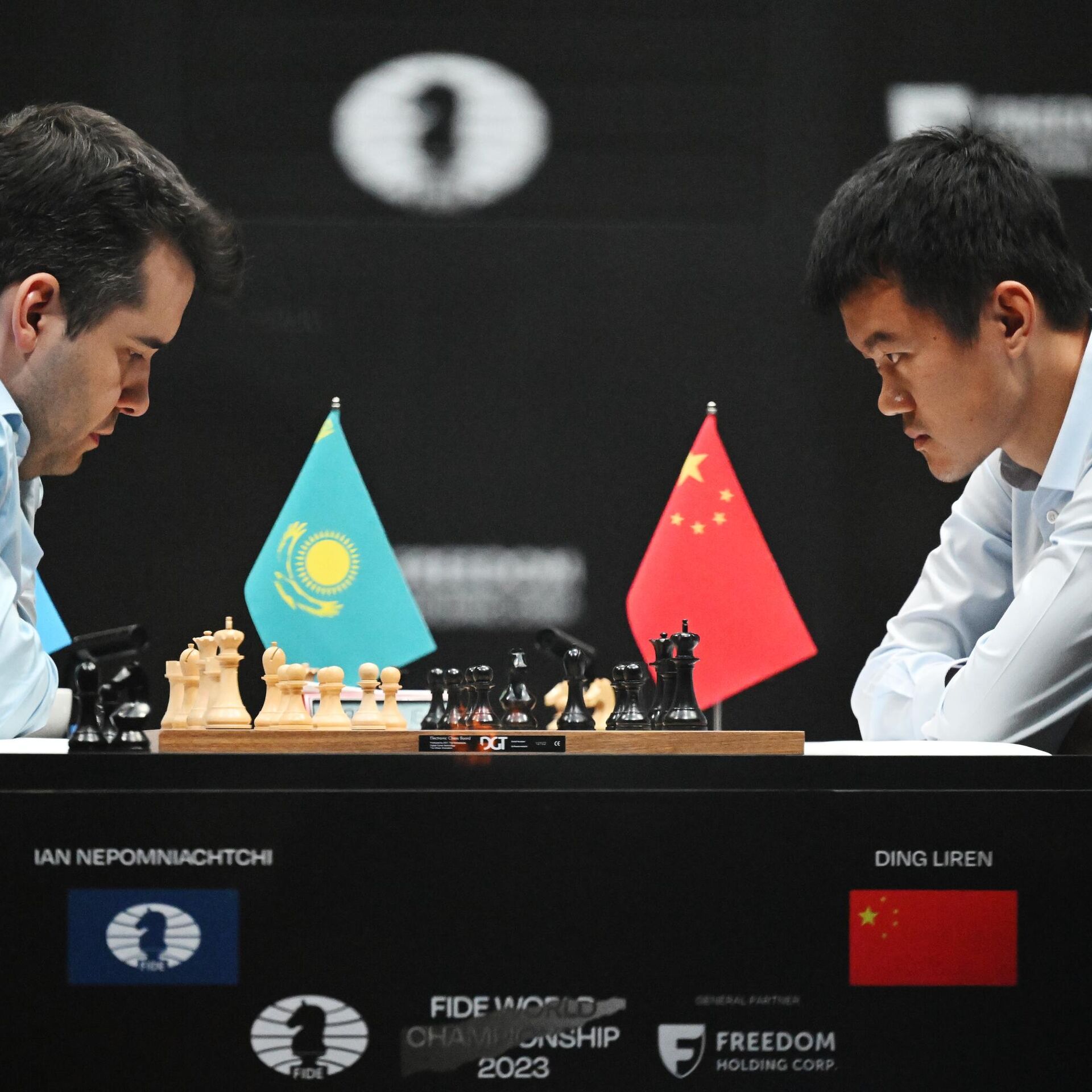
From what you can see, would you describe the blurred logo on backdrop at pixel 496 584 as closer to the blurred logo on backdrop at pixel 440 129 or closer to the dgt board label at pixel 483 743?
the blurred logo on backdrop at pixel 440 129

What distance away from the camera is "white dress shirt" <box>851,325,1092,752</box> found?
1.36m

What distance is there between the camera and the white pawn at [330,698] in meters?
1.30

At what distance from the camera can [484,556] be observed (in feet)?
11.4

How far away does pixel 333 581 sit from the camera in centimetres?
314

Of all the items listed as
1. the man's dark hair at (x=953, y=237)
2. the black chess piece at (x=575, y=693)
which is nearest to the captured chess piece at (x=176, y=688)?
the black chess piece at (x=575, y=693)

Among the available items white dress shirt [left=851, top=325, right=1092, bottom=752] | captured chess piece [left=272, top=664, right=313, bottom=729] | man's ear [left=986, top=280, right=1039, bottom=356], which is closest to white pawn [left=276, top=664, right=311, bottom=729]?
captured chess piece [left=272, top=664, right=313, bottom=729]

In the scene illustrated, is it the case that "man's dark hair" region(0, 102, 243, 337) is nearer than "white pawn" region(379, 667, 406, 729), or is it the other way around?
"white pawn" region(379, 667, 406, 729)

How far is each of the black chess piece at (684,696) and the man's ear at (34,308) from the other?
929mm

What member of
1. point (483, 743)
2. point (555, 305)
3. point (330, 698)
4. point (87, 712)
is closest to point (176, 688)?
point (330, 698)

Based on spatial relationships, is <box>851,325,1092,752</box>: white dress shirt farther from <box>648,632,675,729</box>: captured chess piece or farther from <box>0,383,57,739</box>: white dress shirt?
<box>0,383,57,739</box>: white dress shirt

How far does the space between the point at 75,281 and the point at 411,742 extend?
0.93 m

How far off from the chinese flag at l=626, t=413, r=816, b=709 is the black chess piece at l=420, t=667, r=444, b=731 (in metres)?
1.77

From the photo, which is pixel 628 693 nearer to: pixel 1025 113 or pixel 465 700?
pixel 465 700

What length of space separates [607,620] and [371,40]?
181 centimetres
